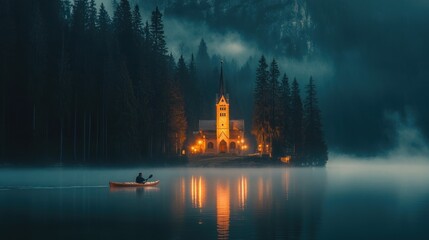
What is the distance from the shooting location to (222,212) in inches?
1532

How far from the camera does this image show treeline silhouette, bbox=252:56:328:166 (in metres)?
129

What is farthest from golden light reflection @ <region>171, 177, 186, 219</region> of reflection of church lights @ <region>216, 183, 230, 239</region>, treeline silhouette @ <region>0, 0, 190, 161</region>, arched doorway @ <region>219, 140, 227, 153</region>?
arched doorway @ <region>219, 140, 227, 153</region>

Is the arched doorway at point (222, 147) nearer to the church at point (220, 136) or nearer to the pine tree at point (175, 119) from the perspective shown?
the church at point (220, 136)

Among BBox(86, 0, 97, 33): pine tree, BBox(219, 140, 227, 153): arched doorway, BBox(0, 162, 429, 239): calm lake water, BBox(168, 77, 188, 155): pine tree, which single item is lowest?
BBox(0, 162, 429, 239): calm lake water

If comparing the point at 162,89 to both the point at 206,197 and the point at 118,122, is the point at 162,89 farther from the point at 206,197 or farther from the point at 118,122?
the point at 206,197

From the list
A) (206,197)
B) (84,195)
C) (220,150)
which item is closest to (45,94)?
(84,195)

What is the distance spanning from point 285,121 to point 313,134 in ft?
23.6

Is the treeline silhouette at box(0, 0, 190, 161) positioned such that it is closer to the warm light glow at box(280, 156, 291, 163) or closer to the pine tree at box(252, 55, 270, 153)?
the pine tree at box(252, 55, 270, 153)

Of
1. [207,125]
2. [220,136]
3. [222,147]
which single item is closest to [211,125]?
[207,125]

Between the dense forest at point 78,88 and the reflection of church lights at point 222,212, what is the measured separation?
4352 cm

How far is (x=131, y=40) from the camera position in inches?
4584

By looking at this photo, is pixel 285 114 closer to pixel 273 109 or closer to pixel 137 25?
pixel 273 109

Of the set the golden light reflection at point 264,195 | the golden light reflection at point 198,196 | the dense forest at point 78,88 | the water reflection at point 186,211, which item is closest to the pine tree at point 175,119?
the dense forest at point 78,88

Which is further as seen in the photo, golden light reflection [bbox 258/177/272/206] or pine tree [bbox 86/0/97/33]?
pine tree [bbox 86/0/97/33]
